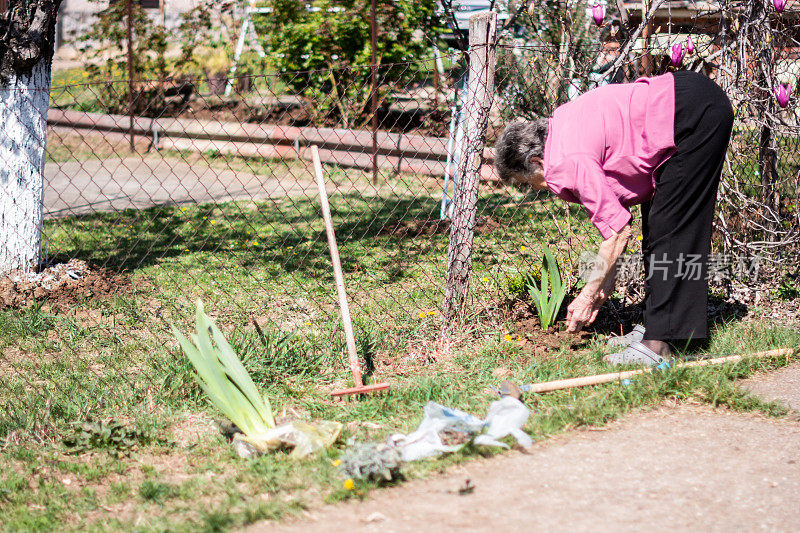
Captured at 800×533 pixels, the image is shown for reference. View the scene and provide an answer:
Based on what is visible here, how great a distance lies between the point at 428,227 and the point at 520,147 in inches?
118

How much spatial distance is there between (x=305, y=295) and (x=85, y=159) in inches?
242

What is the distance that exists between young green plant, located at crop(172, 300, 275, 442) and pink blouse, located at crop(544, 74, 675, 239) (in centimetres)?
155

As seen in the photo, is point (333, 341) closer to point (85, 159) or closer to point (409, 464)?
point (409, 464)

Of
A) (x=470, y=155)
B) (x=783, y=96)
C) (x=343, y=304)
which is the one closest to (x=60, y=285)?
(x=343, y=304)

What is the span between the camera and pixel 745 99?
4.34m

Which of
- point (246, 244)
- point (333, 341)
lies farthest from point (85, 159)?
point (333, 341)

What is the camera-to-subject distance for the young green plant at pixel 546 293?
12.6 feet

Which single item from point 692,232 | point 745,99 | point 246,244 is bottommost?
point 246,244

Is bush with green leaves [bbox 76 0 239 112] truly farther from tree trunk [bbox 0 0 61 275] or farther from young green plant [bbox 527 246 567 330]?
young green plant [bbox 527 246 567 330]

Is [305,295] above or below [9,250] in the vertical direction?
below

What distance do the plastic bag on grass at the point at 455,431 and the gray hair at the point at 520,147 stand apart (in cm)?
110

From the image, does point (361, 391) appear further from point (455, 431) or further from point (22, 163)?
point (22, 163)

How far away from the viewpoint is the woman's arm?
10.5ft

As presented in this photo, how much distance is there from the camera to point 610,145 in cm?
330
